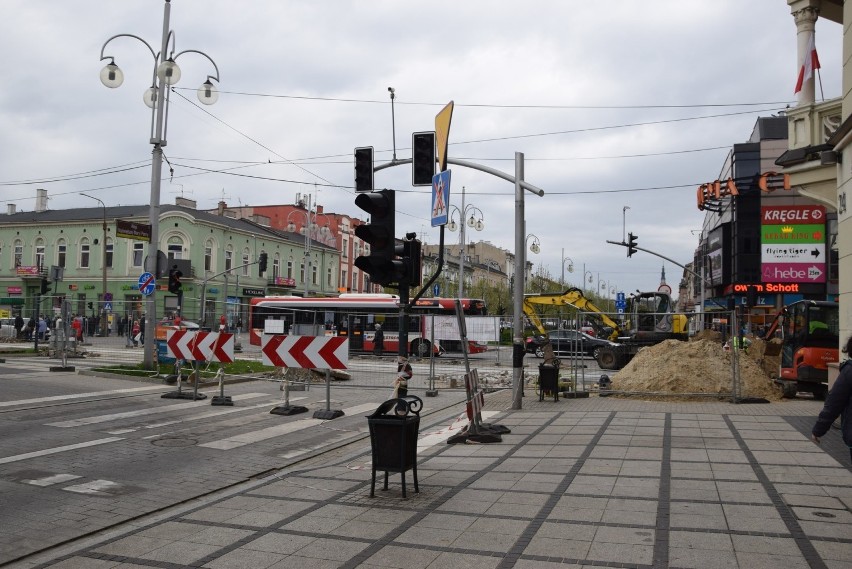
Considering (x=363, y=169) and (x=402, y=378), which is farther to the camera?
(x=363, y=169)

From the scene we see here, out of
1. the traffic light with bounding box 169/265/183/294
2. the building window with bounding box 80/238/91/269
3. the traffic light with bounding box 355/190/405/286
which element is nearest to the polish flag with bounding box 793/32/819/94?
the traffic light with bounding box 355/190/405/286

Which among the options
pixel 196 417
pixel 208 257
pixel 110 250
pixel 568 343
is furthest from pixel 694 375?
pixel 110 250

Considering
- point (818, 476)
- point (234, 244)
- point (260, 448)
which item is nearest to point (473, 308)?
point (260, 448)

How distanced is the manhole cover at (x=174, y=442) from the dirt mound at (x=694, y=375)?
1066 cm

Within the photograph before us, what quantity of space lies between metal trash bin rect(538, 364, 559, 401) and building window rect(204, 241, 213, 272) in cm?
4609

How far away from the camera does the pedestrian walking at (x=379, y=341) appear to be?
2656cm

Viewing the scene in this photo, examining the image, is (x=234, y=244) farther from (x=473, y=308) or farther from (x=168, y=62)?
(x=168, y=62)

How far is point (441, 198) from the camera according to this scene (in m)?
9.20

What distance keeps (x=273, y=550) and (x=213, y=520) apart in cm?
120

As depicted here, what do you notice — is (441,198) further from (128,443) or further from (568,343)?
(568,343)

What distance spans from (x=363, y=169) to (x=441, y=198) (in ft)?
13.3

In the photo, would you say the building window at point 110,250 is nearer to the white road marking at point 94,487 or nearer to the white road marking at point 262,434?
the white road marking at point 262,434

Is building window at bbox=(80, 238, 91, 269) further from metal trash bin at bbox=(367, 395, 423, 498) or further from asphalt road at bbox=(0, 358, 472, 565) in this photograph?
metal trash bin at bbox=(367, 395, 423, 498)

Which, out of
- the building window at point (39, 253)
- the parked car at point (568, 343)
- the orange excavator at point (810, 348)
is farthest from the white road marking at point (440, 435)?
the building window at point (39, 253)
